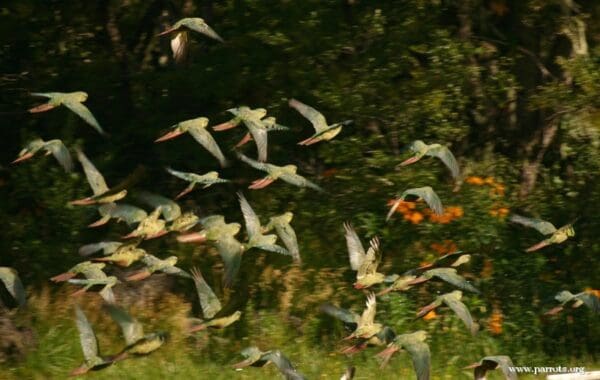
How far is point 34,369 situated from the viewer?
10.2 meters

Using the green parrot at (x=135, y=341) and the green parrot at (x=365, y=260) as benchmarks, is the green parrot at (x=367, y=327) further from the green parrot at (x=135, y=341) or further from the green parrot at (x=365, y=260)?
the green parrot at (x=135, y=341)

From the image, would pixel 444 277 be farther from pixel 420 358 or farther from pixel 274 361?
pixel 274 361

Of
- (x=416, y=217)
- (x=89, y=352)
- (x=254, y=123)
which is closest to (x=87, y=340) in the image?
(x=89, y=352)

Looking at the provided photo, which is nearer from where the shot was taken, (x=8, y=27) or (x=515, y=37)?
(x=8, y=27)

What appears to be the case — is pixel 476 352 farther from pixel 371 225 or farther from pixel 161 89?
pixel 161 89

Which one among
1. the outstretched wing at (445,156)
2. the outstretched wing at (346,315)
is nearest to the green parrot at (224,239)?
the outstretched wing at (346,315)

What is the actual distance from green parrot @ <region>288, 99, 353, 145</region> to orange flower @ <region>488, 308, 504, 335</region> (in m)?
A: 2.21

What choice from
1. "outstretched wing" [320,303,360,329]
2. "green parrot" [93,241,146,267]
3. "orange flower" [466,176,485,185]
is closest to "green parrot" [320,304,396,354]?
"outstretched wing" [320,303,360,329]

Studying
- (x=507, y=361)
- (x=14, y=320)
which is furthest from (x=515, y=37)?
(x=14, y=320)

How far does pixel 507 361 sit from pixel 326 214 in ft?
10.8

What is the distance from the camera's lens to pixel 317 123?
36.5 feet

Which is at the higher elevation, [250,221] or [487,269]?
[250,221]

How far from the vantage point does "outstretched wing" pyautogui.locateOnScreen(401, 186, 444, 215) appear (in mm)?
10469

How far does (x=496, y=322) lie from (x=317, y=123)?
2447 millimetres
